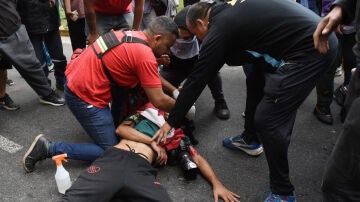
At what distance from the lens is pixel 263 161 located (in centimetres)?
276

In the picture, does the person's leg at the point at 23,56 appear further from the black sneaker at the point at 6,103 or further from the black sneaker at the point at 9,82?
the black sneaker at the point at 9,82

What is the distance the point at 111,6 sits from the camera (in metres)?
3.28

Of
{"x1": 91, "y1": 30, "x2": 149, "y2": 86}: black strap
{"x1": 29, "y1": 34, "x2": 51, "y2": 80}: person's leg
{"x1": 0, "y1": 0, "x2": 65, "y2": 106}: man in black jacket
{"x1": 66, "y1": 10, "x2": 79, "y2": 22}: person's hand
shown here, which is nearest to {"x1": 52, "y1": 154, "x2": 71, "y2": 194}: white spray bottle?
{"x1": 91, "y1": 30, "x2": 149, "y2": 86}: black strap

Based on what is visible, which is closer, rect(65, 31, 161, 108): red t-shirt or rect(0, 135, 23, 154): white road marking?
rect(65, 31, 161, 108): red t-shirt

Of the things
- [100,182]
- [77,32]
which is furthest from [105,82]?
[77,32]

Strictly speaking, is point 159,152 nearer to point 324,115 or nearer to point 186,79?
point 186,79

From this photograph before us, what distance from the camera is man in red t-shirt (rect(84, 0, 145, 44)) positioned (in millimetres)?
3182

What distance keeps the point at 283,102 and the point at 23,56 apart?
2539mm

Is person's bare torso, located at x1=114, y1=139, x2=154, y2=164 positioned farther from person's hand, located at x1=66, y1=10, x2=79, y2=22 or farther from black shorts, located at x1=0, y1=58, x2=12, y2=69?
person's hand, located at x1=66, y1=10, x2=79, y2=22

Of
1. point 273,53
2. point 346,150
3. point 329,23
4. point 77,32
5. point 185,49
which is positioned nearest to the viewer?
point 346,150

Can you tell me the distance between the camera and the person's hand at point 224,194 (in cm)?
231

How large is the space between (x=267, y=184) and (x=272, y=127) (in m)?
0.62

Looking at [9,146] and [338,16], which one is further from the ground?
[338,16]

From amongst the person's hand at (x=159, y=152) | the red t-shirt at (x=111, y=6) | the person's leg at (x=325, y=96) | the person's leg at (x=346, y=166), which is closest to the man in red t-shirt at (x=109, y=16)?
the red t-shirt at (x=111, y=6)
